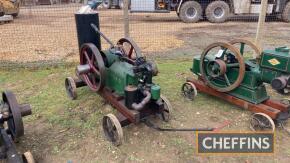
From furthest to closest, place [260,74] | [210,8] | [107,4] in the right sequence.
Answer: [107,4] → [210,8] → [260,74]

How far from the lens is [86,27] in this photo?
12.2ft

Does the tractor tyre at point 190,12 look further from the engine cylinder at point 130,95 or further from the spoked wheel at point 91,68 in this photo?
the engine cylinder at point 130,95

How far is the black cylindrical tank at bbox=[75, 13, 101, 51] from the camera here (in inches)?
144

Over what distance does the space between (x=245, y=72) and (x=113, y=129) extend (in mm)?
1754

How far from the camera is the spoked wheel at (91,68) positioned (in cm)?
324

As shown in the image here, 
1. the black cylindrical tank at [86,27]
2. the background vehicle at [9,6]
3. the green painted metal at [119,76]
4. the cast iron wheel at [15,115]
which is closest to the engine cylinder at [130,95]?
the green painted metal at [119,76]

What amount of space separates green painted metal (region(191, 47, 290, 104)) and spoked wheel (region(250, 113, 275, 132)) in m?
0.24

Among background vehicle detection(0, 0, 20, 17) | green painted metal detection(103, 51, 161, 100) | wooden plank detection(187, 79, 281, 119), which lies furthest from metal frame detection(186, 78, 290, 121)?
background vehicle detection(0, 0, 20, 17)

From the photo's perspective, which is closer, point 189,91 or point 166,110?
point 166,110

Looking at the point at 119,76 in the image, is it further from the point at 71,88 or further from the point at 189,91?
the point at 189,91

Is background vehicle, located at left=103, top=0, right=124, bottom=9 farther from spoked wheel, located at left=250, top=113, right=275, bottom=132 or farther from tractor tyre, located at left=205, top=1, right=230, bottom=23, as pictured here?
spoked wheel, located at left=250, top=113, right=275, bottom=132

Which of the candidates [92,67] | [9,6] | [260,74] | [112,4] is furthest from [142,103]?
[112,4]

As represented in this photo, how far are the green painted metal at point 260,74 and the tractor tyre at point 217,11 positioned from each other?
8630 mm

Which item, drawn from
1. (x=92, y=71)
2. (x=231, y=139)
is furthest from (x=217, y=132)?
(x=92, y=71)
